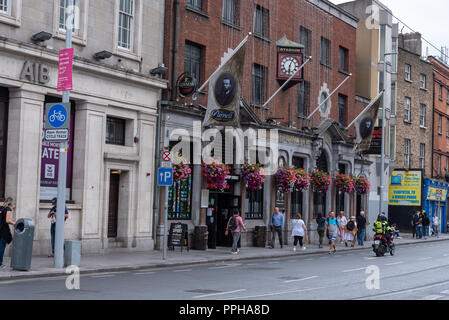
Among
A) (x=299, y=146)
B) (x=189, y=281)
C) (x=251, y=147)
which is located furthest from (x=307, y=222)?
(x=189, y=281)

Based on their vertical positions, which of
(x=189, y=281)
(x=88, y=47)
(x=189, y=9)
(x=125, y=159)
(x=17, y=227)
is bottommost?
(x=189, y=281)

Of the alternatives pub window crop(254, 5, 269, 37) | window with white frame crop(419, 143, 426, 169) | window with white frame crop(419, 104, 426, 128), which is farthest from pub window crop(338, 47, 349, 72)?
window with white frame crop(419, 143, 426, 169)

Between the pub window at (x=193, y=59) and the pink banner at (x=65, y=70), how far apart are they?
31.3ft

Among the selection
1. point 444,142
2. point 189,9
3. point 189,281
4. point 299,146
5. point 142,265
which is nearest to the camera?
point 189,281

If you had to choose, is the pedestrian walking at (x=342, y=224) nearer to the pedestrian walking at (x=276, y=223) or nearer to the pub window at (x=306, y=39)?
the pedestrian walking at (x=276, y=223)

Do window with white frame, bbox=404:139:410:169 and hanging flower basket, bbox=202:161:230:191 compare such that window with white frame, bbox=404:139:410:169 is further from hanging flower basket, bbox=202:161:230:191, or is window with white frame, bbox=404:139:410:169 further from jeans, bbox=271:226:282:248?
hanging flower basket, bbox=202:161:230:191

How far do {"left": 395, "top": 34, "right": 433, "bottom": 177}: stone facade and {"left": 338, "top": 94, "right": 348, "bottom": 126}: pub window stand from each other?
10.1 metres

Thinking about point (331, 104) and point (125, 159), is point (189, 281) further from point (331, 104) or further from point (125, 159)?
point (331, 104)

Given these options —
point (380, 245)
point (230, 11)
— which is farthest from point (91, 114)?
point (380, 245)

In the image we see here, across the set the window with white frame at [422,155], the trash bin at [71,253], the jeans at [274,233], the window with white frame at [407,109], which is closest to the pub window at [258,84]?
the jeans at [274,233]

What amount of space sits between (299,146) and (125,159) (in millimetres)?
12803

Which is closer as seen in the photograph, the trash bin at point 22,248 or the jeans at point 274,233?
the trash bin at point 22,248

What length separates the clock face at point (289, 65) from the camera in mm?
32250
